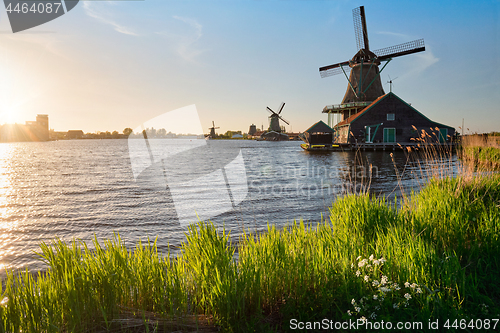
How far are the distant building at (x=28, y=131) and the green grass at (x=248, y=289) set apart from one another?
440 feet

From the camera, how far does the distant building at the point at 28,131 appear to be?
384 ft

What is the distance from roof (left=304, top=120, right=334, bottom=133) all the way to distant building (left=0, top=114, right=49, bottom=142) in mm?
111080

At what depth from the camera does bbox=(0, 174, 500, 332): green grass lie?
7.65 feet

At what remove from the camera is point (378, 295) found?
2473mm

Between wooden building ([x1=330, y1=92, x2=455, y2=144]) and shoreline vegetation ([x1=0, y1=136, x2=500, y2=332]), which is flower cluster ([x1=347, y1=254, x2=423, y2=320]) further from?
wooden building ([x1=330, y1=92, x2=455, y2=144])

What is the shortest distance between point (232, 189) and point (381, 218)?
998 cm

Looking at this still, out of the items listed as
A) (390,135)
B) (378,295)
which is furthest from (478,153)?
(390,135)

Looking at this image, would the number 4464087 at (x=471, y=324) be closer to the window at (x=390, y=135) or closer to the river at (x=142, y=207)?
the river at (x=142, y=207)

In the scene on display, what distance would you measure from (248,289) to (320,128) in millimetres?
45478

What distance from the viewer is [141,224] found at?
8.16m

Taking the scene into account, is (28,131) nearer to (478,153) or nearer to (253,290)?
(478,153)

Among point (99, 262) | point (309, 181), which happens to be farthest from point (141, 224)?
point (309, 181)

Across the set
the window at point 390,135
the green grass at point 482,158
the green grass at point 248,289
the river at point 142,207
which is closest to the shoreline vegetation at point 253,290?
the green grass at point 248,289

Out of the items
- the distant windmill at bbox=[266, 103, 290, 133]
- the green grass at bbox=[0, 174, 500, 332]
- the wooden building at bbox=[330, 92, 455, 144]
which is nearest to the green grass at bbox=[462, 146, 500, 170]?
the green grass at bbox=[0, 174, 500, 332]
